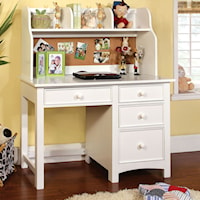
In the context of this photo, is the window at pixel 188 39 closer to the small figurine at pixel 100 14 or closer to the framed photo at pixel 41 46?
the small figurine at pixel 100 14

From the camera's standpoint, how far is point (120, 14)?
13.0ft

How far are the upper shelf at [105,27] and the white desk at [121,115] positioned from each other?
1.24ft

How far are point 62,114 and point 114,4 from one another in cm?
94

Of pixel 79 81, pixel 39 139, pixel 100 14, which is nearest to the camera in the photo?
pixel 39 139

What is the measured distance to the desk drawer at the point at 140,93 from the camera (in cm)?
354

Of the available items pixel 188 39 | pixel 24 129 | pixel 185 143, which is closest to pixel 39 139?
pixel 24 129

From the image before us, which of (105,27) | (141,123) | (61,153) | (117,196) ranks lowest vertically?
(117,196)

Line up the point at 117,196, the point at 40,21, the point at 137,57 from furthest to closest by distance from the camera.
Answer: the point at 137,57 < the point at 40,21 < the point at 117,196

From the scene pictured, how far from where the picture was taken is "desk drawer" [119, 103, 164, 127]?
11.7 feet

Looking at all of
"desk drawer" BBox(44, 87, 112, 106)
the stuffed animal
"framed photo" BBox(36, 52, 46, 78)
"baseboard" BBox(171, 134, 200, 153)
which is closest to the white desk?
"desk drawer" BBox(44, 87, 112, 106)

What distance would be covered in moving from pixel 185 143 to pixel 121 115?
1.10 meters

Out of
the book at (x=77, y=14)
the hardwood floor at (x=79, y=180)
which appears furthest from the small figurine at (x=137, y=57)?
the hardwood floor at (x=79, y=180)

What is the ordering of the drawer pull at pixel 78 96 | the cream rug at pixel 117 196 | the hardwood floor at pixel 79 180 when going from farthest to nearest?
the drawer pull at pixel 78 96 < the hardwood floor at pixel 79 180 < the cream rug at pixel 117 196

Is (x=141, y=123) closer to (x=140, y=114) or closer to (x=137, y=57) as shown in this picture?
(x=140, y=114)
